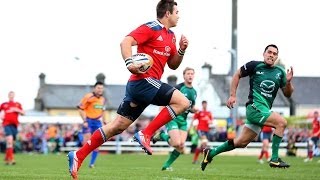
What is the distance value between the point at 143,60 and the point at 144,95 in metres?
0.56

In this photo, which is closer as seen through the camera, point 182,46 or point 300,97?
point 182,46

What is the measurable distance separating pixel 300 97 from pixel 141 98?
9940 centimetres

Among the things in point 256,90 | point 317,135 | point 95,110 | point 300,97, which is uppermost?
point 256,90

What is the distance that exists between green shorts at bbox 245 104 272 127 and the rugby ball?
4213mm

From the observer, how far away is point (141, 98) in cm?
1064

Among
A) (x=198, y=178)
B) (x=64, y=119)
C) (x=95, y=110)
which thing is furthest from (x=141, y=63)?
(x=64, y=119)

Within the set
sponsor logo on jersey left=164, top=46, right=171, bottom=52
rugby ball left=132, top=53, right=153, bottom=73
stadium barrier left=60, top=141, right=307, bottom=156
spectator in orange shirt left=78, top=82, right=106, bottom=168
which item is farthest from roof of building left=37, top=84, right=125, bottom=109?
rugby ball left=132, top=53, right=153, bottom=73

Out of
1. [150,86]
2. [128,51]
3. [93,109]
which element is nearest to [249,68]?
[150,86]

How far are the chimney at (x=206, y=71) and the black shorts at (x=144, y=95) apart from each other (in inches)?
3798

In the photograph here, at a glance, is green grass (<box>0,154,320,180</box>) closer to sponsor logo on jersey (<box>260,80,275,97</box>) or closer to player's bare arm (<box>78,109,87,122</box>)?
player's bare arm (<box>78,109,87,122</box>)

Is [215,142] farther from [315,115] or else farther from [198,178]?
[198,178]

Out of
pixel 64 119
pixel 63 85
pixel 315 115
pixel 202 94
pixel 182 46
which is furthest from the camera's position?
pixel 63 85

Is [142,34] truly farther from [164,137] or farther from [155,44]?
[164,137]

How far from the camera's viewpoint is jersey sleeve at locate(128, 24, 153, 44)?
1071cm
